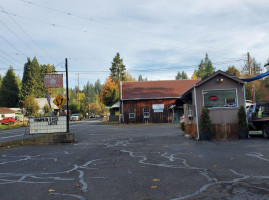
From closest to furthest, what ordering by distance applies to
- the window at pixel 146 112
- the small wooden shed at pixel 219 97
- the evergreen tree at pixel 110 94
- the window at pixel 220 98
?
the small wooden shed at pixel 219 97, the window at pixel 220 98, the window at pixel 146 112, the evergreen tree at pixel 110 94

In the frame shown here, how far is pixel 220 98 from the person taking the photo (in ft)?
55.7

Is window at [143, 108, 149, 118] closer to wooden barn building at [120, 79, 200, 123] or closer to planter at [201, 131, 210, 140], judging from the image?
wooden barn building at [120, 79, 200, 123]

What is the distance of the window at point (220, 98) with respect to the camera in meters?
16.9

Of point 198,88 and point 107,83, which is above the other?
point 107,83

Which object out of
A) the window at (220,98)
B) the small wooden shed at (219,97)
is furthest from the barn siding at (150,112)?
the window at (220,98)

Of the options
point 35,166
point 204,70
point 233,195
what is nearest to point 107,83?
point 204,70

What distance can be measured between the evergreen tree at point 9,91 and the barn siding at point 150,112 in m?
51.8

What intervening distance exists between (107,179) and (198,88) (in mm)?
11811

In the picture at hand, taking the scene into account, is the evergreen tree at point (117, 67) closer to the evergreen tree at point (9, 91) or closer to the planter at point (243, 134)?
the evergreen tree at point (9, 91)

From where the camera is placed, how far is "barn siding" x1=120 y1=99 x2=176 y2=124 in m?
41.4

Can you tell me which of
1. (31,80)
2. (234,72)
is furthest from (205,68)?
(31,80)

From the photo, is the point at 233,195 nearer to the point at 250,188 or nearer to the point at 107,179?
the point at 250,188

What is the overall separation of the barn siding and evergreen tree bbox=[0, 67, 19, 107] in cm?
5175

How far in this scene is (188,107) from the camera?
19922 mm
